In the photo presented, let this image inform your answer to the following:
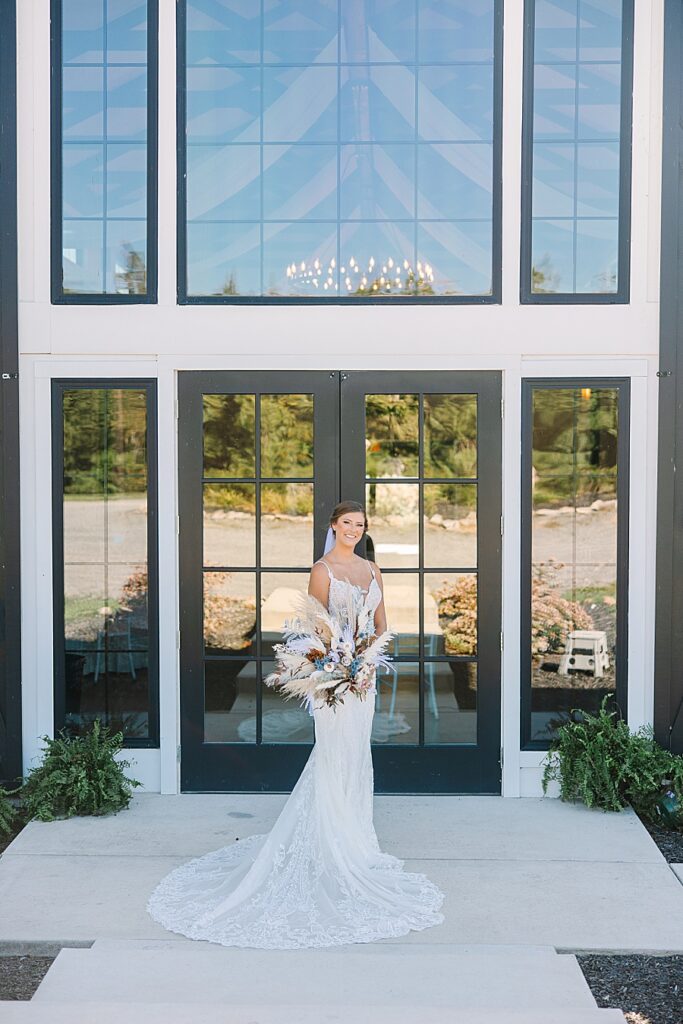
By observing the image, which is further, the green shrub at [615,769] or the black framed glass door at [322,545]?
the black framed glass door at [322,545]

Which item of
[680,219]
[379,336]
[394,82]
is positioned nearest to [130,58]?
[394,82]

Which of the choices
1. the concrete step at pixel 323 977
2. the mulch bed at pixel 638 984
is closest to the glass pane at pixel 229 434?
the concrete step at pixel 323 977

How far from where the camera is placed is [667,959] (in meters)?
4.46

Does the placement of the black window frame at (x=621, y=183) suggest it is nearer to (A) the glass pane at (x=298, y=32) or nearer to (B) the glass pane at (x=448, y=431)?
(B) the glass pane at (x=448, y=431)

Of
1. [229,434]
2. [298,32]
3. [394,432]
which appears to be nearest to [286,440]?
[229,434]

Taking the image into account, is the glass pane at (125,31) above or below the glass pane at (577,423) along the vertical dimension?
above

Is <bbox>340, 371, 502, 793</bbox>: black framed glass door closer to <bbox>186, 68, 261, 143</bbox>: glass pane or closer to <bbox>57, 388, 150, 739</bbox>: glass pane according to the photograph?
<bbox>57, 388, 150, 739</bbox>: glass pane

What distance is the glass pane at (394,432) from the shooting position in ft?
20.4

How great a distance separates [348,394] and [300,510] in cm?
67

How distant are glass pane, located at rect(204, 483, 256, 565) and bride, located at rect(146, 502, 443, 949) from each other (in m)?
0.81

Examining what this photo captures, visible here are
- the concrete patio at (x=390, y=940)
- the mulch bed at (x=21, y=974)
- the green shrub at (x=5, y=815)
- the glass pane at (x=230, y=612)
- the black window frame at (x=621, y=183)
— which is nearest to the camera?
the concrete patio at (x=390, y=940)

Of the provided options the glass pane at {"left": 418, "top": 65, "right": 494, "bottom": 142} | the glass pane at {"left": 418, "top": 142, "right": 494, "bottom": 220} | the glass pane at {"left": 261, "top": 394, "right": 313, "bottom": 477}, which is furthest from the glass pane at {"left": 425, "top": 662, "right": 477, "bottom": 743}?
the glass pane at {"left": 418, "top": 65, "right": 494, "bottom": 142}

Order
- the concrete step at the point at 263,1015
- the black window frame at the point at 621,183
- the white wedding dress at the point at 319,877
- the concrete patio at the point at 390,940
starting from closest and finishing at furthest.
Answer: the concrete step at the point at 263,1015
the concrete patio at the point at 390,940
the white wedding dress at the point at 319,877
the black window frame at the point at 621,183

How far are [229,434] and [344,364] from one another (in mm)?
724
